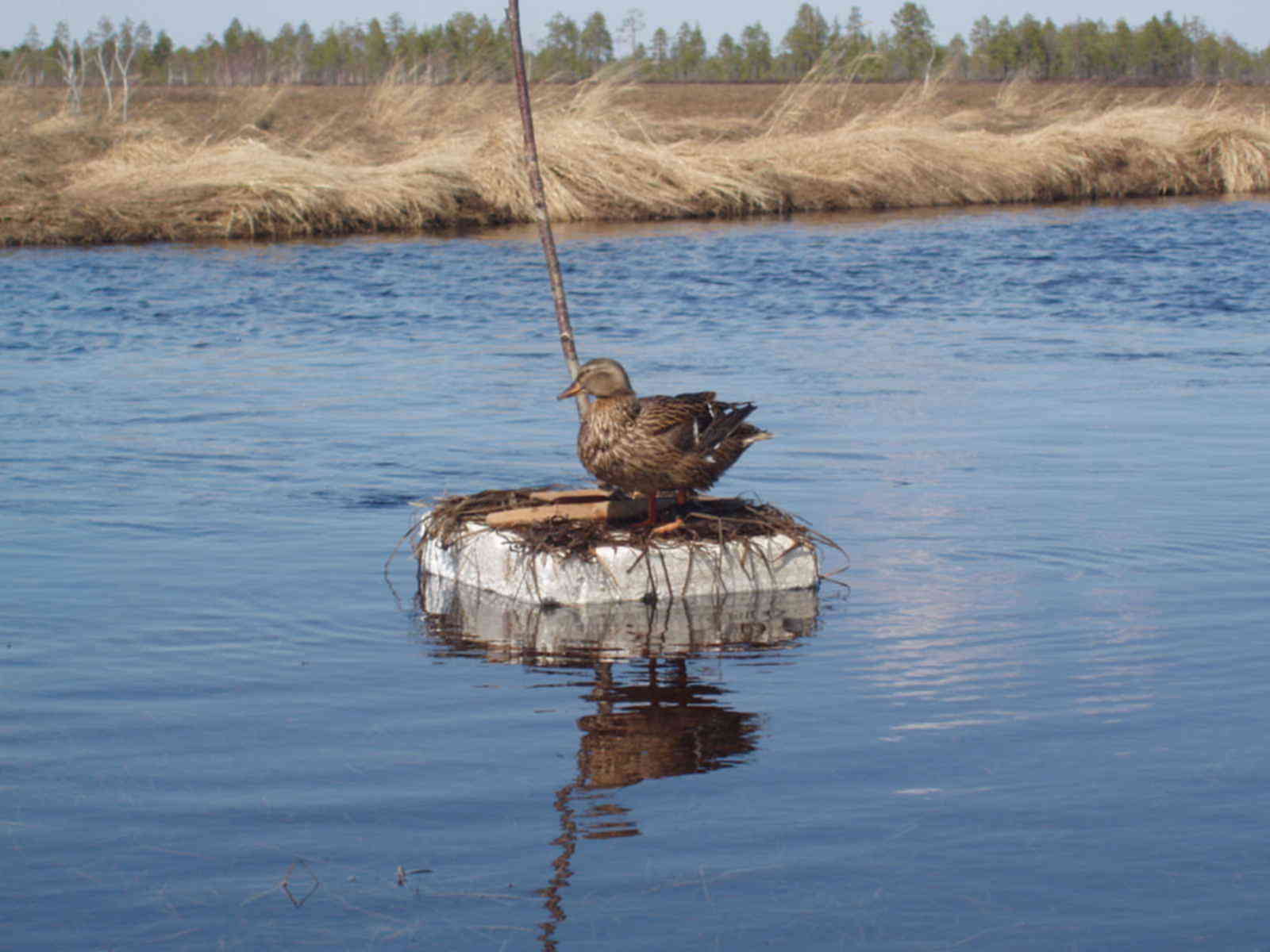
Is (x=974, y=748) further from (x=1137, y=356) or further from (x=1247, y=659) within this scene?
(x=1137, y=356)

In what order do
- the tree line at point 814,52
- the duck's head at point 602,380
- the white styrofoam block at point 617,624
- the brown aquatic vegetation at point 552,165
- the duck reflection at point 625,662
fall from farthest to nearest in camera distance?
the tree line at point 814,52 < the brown aquatic vegetation at point 552,165 < the duck's head at point 602,380 < the white styrofoam block at point 617,624 < the duck reflection at point 625,662

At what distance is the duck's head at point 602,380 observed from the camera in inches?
278

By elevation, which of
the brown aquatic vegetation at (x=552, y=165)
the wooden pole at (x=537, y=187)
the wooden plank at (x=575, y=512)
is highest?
the brown aquatic vegetation at (x=552, y=165)

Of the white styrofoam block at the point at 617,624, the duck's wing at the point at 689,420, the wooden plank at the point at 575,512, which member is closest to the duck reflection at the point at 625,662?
the white styrofoam block at the point at 617,624

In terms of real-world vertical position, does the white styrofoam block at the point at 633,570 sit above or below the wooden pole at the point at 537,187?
below

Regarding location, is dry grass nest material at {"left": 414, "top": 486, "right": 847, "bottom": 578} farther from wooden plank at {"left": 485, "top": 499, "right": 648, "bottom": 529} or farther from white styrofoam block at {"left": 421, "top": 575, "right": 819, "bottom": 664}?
white styrofoam block at {"left": 421, "top": 575, "right": 819, "bottom": 664}

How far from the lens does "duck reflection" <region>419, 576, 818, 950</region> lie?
4.86m

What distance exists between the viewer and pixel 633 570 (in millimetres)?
7242

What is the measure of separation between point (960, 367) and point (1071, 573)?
24.5 ft

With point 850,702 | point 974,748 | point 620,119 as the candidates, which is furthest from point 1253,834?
point 620,119

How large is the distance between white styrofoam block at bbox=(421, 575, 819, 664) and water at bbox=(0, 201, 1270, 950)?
13 cm

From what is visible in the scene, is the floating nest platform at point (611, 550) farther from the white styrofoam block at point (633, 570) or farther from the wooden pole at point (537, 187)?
the wooden pole at point (537, 187)

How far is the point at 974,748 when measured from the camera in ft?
17.1

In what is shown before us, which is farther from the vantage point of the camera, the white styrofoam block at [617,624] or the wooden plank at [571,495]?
the wooden plank at [571,495]
